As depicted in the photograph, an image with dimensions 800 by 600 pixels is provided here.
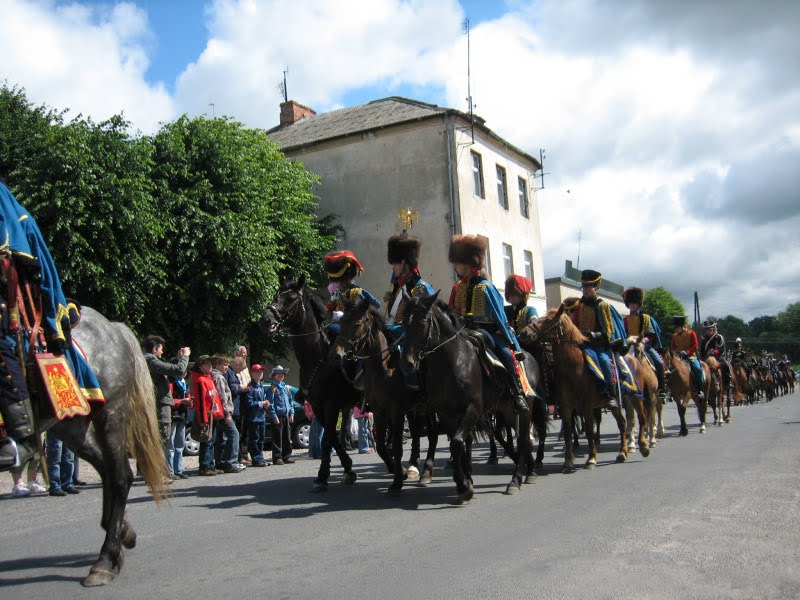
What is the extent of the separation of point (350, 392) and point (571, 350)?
3.18m

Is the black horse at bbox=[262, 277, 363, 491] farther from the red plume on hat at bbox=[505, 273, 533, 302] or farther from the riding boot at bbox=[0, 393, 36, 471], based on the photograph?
the riding boot at bbox=[0, 393, 36, 471]

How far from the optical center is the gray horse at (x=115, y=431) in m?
5.40

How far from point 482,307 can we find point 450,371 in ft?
4.17

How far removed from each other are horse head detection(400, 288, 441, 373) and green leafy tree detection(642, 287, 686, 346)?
7429cm

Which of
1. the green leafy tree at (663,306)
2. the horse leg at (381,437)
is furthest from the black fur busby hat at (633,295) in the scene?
the green leafy tree at (663,306)

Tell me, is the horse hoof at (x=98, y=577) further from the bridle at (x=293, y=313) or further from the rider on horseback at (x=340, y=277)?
the rider on horseback at (x=340, y=277)

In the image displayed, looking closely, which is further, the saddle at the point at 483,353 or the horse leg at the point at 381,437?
the horse leg at the point at 381,437

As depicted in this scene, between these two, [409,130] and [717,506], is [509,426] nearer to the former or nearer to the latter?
[717,506]

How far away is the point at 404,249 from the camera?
963 centimetres

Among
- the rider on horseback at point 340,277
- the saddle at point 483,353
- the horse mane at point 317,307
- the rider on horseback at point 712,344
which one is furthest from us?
the rider on horseback at point 712,344

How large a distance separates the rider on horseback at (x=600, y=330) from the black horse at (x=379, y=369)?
3311mm

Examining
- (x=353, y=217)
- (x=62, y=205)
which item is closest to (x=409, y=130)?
(x=353, y=217)

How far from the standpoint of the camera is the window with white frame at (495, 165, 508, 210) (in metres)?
35.3

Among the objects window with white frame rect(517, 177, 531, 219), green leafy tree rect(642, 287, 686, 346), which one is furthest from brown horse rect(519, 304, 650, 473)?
green leafy tree rect(642, 287, 686, 346)
